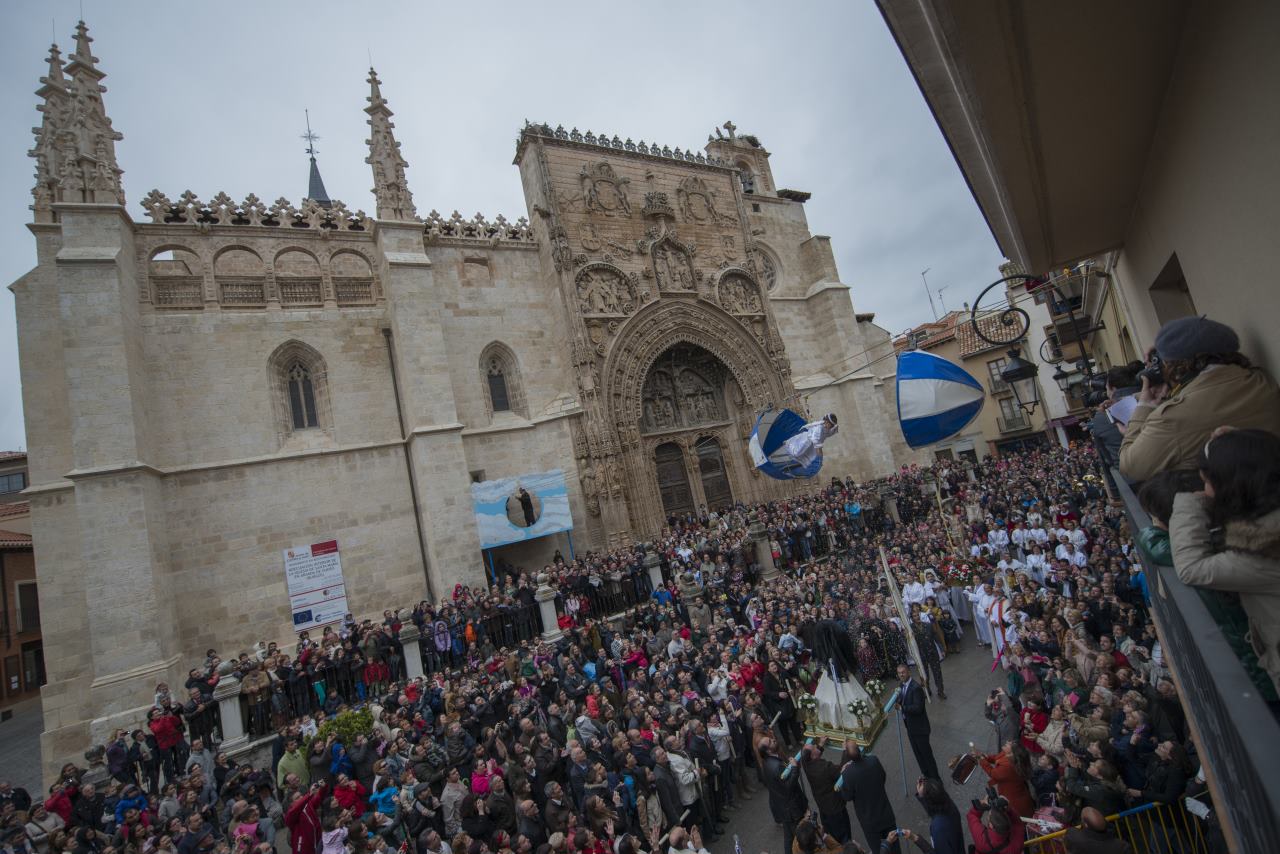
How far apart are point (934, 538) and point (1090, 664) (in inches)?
318

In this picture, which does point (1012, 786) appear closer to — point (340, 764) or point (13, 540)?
point (340, 764)

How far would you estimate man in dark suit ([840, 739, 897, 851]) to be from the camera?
17.9 ft

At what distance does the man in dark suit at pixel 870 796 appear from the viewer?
546cm

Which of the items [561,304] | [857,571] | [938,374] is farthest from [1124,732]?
[561,304]

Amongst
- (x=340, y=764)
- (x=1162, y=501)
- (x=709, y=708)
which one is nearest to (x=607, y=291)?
(x=709, y=708)

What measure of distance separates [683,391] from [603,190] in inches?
293

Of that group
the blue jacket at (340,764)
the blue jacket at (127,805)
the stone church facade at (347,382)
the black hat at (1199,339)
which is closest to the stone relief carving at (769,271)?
the stone church facade at (347,382)

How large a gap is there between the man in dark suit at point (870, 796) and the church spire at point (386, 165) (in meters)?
16.7

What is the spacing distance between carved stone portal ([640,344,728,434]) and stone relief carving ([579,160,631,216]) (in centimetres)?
519

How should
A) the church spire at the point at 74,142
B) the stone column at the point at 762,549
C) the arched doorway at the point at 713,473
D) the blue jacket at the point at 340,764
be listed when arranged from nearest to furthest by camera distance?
1. the blue jacket at the point at 340,764
2. the church spire at the point at 74,142
3. the stone column at the point at 762,549
4. the arched doorway at the point at 713,473

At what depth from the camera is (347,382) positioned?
1608cm

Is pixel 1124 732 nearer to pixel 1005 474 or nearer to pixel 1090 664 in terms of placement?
pixel 1090 664

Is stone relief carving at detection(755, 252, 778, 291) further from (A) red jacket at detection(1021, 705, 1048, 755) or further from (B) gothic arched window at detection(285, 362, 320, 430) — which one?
(A) red jacket at detection(1021, 705, 1048, 755)

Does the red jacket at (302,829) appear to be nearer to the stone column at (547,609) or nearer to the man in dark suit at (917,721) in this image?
the stone column at (547,609)
